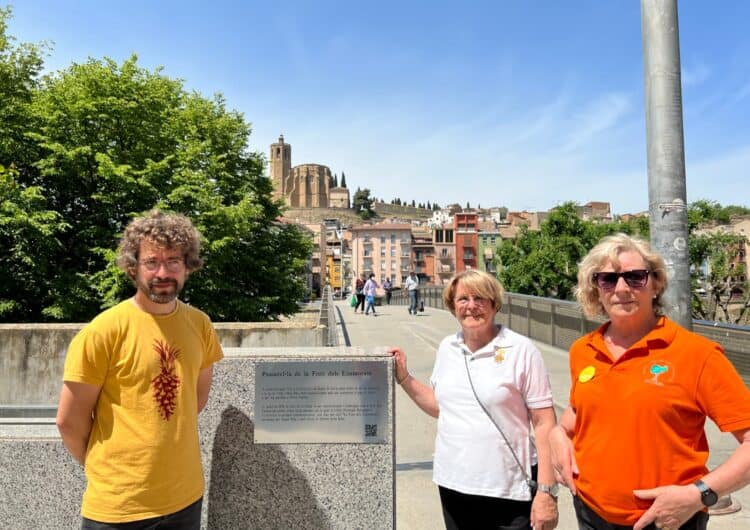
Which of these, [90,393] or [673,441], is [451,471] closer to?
[673,441]

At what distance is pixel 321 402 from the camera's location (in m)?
3.18

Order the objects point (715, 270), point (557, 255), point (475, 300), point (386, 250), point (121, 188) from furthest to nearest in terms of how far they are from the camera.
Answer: point (386, 250) → point (557, 255) → point (715, 270) → point (121, 188) → point (475, 300)

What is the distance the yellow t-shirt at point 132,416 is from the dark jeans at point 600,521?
1.65m

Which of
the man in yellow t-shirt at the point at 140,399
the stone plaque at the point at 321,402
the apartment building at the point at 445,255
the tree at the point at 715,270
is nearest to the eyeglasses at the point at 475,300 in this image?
the stone plaque at the point at 321,402

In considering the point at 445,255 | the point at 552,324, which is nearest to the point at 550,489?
the point at 552,324

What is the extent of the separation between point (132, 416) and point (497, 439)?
5.14 ft

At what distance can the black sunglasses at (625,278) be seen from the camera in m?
2.14

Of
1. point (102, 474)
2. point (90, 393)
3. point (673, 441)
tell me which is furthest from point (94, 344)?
point (673, 441)

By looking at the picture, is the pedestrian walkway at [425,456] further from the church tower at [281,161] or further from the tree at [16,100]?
the church tower at [281,161]

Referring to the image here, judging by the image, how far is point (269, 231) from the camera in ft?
88.7

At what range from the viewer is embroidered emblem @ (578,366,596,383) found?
210 centimetres

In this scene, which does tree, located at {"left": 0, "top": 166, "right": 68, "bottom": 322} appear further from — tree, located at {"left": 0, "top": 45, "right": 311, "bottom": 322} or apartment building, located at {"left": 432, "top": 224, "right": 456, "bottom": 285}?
apartment building, located at {"left": 432, "top": 224, "right": 456, "bottom": 285}

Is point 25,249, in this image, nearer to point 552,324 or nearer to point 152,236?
point 552,324

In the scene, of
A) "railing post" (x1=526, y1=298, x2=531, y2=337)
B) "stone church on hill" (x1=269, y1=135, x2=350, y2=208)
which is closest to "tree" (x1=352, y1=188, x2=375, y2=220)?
"stone church on hill" (x1=269, y1=135, x2=350, y2=208)
